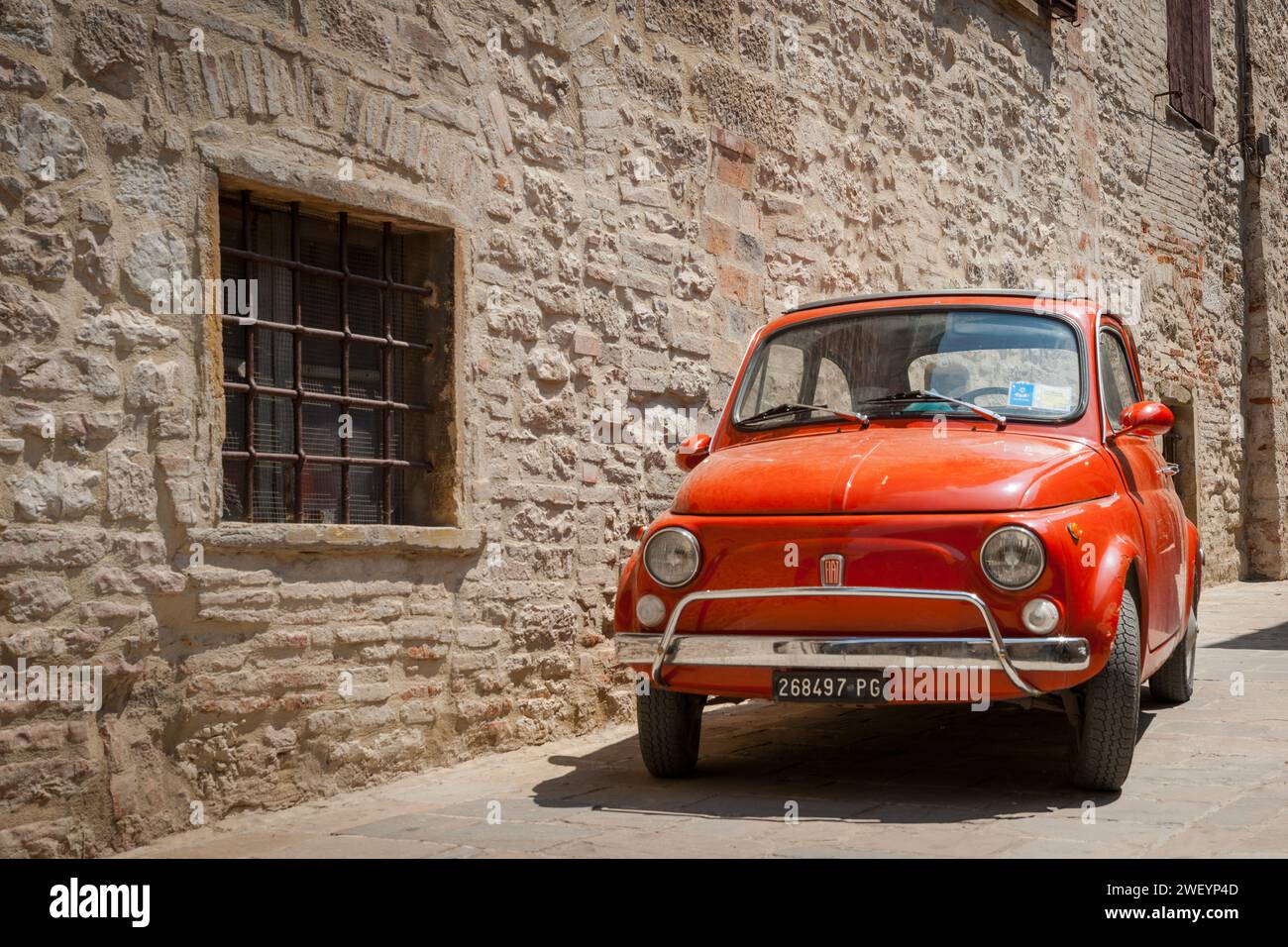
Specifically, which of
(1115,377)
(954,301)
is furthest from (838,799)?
(1115,377)

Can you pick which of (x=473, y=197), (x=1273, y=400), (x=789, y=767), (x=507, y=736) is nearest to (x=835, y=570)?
(x=789, y=767)

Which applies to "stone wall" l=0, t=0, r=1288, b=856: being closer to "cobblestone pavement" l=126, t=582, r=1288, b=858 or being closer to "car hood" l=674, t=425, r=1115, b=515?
"cobblestone pavement" l=126, t=582, r=1288, b=858

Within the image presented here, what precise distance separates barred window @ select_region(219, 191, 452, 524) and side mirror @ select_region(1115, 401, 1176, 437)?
2795 millimetres

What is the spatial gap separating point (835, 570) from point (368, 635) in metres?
1.87

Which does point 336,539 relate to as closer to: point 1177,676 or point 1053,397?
point 1053,397

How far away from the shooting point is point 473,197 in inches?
238

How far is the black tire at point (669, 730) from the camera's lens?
5.04 m

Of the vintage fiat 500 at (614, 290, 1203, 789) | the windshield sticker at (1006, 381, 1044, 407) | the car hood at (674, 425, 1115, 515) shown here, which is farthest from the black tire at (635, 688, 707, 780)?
the windshield sticker at (1006, 381, 1044, 407)

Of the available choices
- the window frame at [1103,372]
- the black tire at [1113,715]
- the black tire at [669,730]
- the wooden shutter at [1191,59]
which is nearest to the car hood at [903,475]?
the window frame at [1103,372]

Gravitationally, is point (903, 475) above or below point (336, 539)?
above

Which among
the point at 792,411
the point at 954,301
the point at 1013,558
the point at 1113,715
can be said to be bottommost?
the point at 1113,715

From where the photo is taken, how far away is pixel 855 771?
17.3 ft

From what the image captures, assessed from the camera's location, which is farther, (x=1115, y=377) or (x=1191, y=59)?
(x=1191, y=59)

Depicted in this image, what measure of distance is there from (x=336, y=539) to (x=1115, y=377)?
10.6ft
